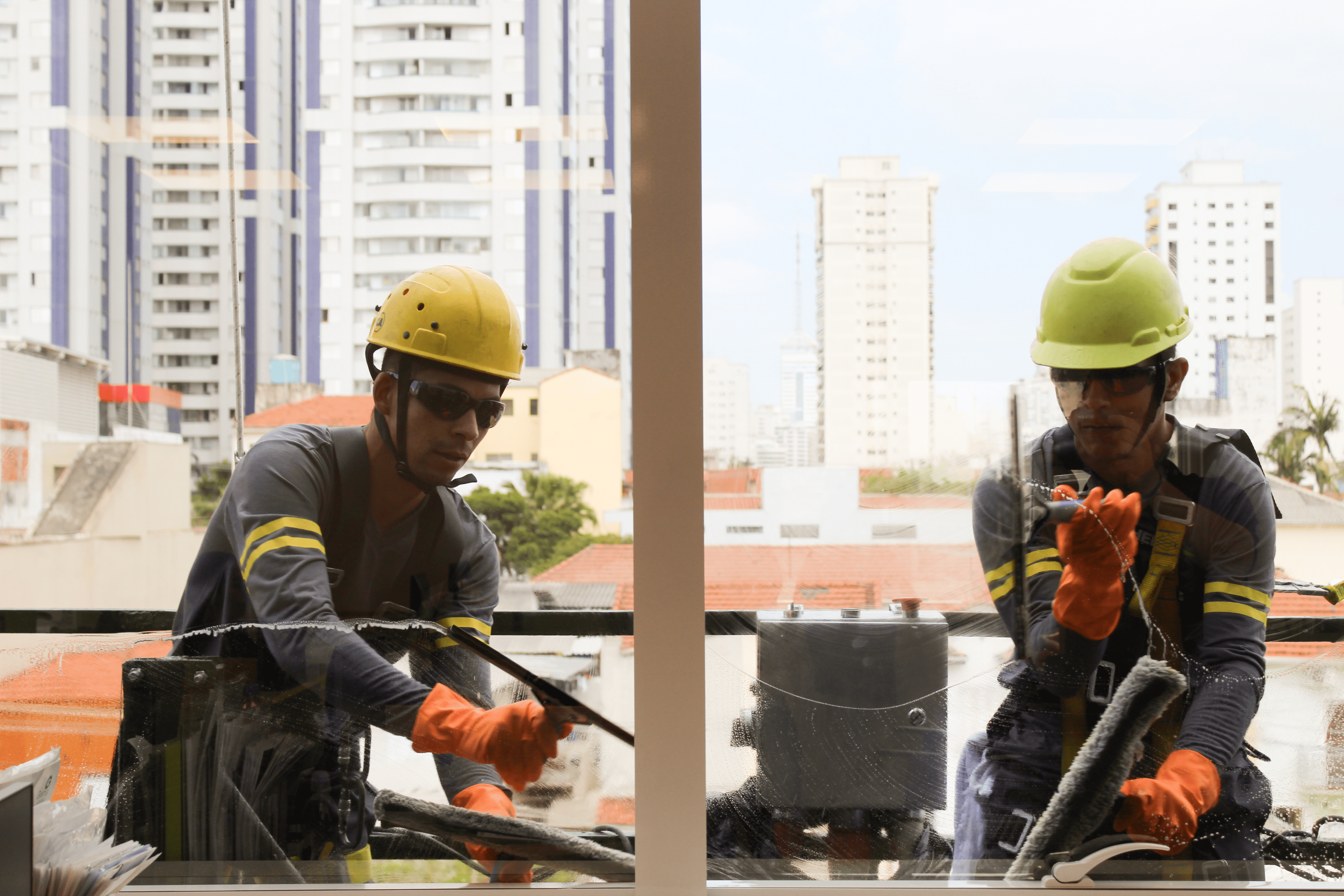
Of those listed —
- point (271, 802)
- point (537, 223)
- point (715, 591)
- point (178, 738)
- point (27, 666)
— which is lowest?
point (271, 802)

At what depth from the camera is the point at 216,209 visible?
1.44m

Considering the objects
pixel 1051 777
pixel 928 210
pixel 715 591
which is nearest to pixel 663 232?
pixel 928 210

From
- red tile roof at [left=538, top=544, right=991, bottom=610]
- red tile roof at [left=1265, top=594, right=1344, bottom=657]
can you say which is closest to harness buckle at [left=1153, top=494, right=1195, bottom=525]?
red tile roof at [left=1265, top=594, right=1344, bottom=657]

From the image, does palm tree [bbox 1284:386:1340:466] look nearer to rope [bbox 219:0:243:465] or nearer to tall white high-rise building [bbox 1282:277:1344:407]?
tall white high-rise building [bbox 1282:277:1344:407]

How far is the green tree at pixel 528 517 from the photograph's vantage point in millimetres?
1429

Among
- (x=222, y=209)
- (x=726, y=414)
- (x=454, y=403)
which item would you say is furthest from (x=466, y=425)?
(x=222, y=209)

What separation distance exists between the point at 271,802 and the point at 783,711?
3.10 ft

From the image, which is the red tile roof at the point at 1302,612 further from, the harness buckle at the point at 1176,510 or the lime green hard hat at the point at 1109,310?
the lime green hard hat at the point at 1109,310

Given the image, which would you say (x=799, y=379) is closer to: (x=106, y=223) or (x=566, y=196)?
(x=566, y=196)

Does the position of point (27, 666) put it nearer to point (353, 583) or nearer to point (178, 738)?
point (178, 738)

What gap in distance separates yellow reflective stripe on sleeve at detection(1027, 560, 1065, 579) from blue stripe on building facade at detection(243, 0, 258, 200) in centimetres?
146

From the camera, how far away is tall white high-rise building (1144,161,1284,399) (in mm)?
1429

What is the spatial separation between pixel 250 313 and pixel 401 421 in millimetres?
353

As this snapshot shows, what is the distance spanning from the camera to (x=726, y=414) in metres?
1.43
